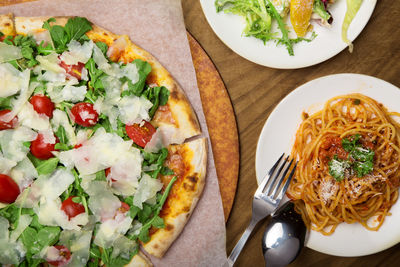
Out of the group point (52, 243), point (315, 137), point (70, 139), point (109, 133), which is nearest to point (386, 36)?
point (315, 137)

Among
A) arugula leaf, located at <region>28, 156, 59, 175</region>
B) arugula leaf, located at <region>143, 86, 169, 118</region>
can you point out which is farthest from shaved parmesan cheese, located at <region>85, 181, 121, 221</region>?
arugula leaf, located at <region>143, 86, 169, 118</region>

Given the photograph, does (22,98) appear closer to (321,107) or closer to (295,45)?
(295,45)

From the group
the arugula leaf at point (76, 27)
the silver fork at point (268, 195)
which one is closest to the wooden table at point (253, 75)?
the silver fork at point (268, 195)

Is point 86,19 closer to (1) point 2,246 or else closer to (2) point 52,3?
(2) point 52,3

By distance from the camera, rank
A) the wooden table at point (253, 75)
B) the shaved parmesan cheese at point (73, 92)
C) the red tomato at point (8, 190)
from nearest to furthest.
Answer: the red tomato at point (8, 190), the shaved parmesan cheese at point (73, 92), the wooden table at point (253, 75)

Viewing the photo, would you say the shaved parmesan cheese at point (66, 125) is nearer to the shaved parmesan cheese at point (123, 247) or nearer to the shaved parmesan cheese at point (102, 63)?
the shaved parmesan cheese at point (102, 63)

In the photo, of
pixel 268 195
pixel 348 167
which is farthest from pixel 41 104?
pixel 348 167
